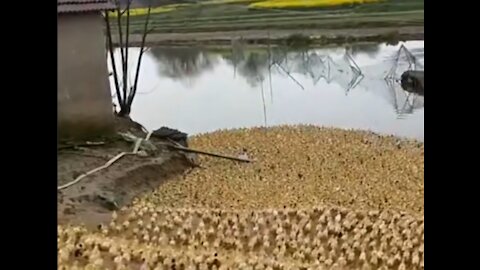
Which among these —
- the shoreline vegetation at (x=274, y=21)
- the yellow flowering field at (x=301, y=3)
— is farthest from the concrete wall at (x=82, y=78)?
the yellow flowering field at (x=301, y=3)

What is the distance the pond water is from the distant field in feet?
0.21

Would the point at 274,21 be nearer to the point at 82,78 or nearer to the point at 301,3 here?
the point at 301,3

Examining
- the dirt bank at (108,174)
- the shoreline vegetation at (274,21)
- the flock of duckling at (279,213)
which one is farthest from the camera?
the shoreline vegetation at (274,21)

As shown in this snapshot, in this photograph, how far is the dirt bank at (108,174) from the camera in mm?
1839

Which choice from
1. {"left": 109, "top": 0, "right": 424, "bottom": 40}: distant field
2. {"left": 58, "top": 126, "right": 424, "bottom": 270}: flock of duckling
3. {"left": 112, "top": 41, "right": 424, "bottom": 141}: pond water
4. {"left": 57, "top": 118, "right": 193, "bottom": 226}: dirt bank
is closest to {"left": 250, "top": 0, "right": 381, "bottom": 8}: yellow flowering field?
{"left": 109, "top": 0, "right": 424, "bottom": 40}: distant field

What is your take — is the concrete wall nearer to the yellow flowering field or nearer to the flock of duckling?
the flock of duckling

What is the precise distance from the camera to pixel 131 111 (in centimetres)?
215

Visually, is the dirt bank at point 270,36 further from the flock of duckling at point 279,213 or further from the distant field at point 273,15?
the flock of duckling at point 279,213

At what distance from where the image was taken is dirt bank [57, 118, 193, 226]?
184 cm

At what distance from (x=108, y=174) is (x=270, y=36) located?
579 millimetres

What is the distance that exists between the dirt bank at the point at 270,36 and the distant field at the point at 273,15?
0.04 feet
